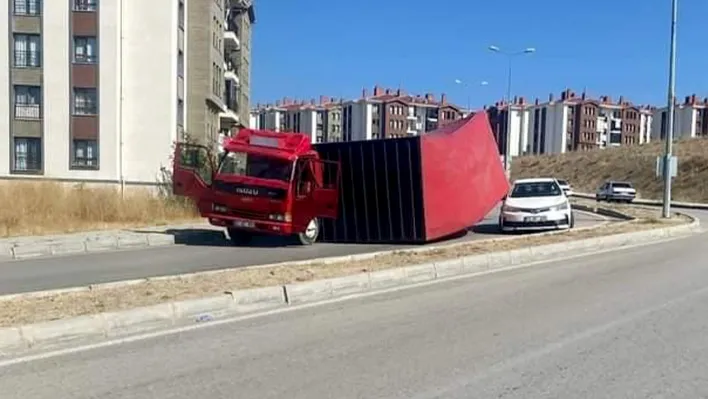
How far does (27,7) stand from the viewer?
3953 centimetres

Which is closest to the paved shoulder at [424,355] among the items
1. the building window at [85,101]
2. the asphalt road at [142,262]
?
the asphalt road at [142,262]

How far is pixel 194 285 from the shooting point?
31.4 ft

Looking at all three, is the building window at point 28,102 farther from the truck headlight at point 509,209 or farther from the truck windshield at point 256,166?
the truck headlight at point 509,209

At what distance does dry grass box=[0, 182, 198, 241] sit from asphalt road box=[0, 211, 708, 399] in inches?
511

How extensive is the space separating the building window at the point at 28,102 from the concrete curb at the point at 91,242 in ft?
82.8

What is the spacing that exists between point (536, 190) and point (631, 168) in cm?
4826

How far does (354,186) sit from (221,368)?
474 inches

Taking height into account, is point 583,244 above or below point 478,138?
below

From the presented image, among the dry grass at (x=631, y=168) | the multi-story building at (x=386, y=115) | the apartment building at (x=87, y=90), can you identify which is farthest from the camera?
the multi-story building at (x=386, y=115)

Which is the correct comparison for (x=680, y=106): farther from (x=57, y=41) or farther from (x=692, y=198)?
(x=57, y=41)

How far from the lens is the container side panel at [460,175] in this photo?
55.8 ft

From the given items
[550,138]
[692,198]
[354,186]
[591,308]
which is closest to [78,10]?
[354,186]

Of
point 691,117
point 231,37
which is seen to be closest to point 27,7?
point 231,37

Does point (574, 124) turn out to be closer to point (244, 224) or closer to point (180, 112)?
point (180, 112)
